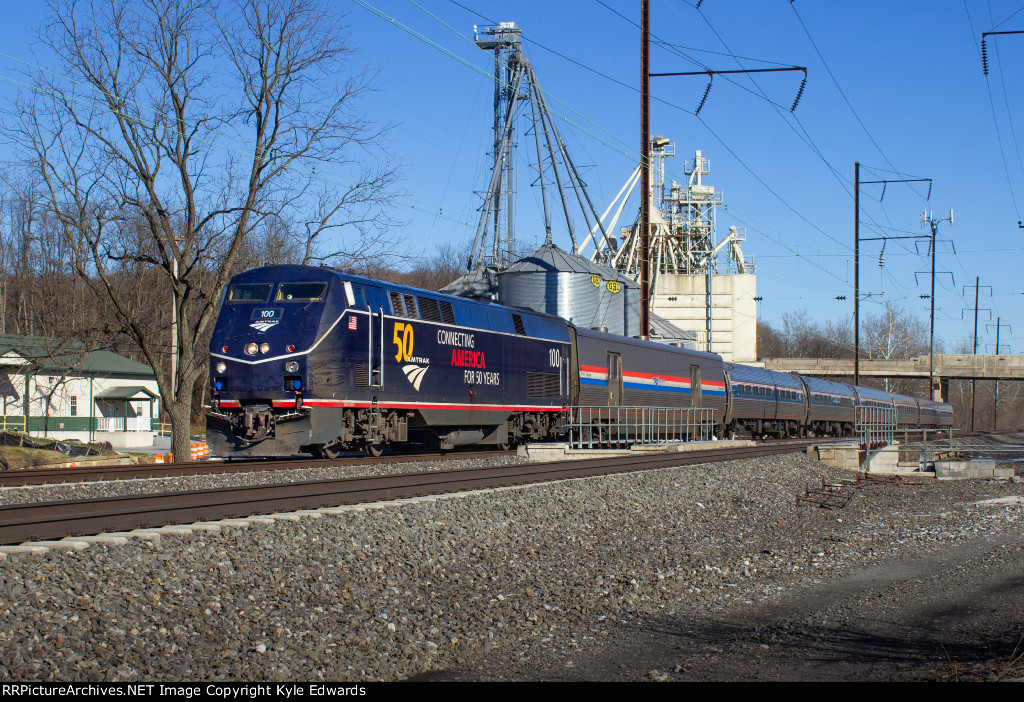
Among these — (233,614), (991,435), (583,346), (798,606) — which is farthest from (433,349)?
(991,435)

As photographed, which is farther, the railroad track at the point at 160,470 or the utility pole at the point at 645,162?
the utility pole at the point at 645,162

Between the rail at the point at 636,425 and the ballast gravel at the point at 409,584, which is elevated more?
the rail at the point at 636,425

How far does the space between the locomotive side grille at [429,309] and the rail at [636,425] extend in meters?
5.83

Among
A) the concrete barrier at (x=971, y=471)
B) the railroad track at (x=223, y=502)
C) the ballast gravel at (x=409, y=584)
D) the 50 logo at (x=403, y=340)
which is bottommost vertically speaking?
the concrete barrier at (x=971, y=471)

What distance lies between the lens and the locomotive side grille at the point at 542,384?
80.1 feet

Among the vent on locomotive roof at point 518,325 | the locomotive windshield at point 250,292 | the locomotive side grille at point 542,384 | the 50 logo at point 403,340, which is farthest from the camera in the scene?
the locomotive side grille at point 542,384

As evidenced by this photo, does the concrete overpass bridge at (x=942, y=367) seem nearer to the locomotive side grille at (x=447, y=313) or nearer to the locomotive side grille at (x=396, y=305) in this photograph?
the locomotive side grille at (x=447, y=313)

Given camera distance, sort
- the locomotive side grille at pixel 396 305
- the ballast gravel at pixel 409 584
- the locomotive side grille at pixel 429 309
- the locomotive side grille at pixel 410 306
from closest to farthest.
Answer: the ballast gravel at pixel 409 584
the locomotive side grille at pixel 396 305
the locomotive side grille at pixel 410 306
the locomotive side grille at pixel 429 309

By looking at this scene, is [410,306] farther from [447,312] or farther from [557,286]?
[557,286]

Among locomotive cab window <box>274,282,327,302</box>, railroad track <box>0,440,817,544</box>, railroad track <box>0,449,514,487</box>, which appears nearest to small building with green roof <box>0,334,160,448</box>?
railroad track <box>0,449,514,487</box>

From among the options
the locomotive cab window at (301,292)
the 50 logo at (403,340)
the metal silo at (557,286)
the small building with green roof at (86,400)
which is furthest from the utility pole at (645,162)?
the small building with green roof at (86,400)

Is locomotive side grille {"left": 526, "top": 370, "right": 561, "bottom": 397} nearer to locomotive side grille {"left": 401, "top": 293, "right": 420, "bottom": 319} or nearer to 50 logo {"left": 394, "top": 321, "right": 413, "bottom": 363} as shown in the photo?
locomotive side grille {"left": 401, "top": 293, "right": 420, "bottom": 319}

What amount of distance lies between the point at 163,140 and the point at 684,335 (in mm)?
44580
